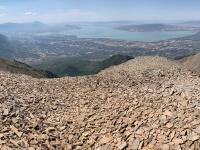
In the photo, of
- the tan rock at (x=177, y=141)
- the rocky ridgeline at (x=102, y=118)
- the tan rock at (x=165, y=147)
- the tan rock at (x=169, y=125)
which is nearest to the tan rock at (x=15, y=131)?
the rocky ridgeline at (x=102, y=118)

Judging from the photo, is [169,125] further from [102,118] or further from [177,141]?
[102,118]

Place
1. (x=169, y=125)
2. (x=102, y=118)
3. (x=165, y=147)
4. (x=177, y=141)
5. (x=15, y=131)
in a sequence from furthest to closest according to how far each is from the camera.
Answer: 1. (x=102, y=118)
2. (x=15, y=131)
3. (x=169, y=125)
4. (x=177, y=141)
5. (x=165, y=147)

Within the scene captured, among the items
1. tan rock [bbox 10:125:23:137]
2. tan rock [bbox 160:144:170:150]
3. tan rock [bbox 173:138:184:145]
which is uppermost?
tan rock [bbox 173:138:184:145]

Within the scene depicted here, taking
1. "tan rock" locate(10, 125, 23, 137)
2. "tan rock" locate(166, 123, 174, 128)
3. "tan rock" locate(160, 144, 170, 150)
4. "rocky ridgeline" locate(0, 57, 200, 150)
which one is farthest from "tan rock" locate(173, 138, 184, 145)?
"tan rock" locate(10, 125, 23, 137)

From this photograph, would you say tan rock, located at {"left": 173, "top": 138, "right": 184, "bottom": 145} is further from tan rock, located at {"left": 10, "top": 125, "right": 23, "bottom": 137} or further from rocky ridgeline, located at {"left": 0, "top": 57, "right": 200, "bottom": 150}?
tan rock, located at {"left": 10, "top": 125, "right": 23, "bottom": 137}

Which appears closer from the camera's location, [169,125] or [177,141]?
[177,141]

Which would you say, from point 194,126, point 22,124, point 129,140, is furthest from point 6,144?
point 194,126

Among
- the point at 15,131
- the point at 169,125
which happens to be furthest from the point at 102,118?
the point at 15,131

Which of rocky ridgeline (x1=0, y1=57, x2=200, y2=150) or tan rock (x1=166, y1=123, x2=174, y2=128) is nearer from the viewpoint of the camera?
rocky ridgeline (x1=0, y1=57, x2=200, y2=150)
